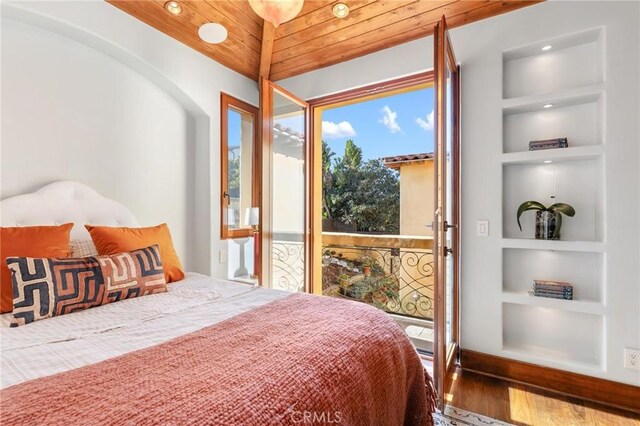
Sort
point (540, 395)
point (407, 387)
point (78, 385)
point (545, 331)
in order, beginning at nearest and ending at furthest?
point (78, 385) → point (407, 387) → point (540, 395) → point (545, 331)

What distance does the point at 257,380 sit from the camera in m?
0.83

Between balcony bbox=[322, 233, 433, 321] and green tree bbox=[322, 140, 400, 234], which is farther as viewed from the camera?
green tree bbox=[322, 140, 400, 234]

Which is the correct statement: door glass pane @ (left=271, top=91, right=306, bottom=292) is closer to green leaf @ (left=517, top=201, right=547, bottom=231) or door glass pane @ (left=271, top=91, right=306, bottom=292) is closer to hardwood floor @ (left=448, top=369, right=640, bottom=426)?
hardwood floor @ (left=448, top=369, right=640, bottom=426)

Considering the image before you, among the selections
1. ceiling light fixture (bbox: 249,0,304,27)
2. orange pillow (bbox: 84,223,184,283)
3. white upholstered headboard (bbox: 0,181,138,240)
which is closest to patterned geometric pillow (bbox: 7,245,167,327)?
orange pillow (bbox: 84,223,184,283)

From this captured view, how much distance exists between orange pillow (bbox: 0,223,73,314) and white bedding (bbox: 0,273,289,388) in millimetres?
117

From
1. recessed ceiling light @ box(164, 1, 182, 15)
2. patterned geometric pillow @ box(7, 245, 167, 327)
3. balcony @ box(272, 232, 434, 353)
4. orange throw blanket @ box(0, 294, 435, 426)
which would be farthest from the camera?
balcony @ box(272, 232, 434, 353)

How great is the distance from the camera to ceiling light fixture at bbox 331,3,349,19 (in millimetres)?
2352

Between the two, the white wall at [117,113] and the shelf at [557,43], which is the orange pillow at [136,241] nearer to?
the white wall at [117,113]

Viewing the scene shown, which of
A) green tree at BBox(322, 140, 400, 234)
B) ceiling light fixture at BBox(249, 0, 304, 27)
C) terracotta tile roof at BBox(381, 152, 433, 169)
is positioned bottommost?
green tree at BBox(322, 140, 400, 234)

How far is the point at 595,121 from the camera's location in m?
2.09

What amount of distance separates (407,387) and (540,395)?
4.35 ft

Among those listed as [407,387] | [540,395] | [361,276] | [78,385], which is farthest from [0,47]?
[540,395]

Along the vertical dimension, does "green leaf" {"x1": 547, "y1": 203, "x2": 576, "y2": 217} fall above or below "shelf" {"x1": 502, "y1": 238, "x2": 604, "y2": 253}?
above

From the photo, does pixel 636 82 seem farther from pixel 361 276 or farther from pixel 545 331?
pixel 361 276
